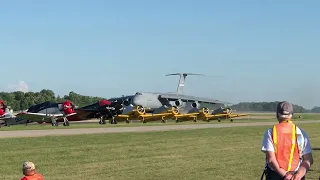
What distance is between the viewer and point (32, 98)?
112062 millimetres

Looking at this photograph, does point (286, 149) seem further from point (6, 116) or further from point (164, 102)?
point (164, 102)

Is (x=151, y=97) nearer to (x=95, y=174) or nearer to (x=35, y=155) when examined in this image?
(x=35, y=155)

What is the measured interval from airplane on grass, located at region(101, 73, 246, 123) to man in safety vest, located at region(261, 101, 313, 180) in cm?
4927

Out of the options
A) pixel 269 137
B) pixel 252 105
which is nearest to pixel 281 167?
pixel 269 137

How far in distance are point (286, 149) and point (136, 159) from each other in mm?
10479

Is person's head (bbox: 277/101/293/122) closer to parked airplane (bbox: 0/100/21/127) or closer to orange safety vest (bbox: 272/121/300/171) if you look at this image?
orange safety vest (bbox: 272/121/300/171)

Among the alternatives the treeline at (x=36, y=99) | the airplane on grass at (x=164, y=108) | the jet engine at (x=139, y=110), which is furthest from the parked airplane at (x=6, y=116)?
the treeline at (x=36, y=99)

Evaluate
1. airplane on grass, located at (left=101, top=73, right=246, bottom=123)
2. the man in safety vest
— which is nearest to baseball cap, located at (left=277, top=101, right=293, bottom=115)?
the man in safety vest

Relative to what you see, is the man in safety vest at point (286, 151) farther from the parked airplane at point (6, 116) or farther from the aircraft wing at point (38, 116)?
the parked airplane at point (6, 116)

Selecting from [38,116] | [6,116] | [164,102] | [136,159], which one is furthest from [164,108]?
[136,159]

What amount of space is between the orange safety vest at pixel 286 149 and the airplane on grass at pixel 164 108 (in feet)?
Answer: 162

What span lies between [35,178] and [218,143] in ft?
51.6

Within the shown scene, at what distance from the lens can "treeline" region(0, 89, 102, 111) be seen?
351ft

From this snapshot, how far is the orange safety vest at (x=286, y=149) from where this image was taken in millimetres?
5441
